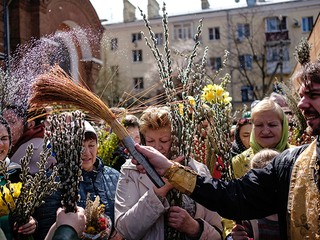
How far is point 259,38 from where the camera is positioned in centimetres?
3234

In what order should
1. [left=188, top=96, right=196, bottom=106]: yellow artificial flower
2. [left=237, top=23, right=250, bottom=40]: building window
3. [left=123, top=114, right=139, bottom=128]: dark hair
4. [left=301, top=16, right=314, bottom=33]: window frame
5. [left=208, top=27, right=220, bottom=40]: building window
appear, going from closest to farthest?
[left=188, top=96, right=196, bottom=106]: yellow artificial flower, [left=123, top=114, right=139, bottom=128]: dark hair, [left=237, top=23, right=250, bottom=40]: building window, [left=301, top=16, right=314, bottom=33]: window frame, [left=208, top=27, right=220, bottom=40]: building window

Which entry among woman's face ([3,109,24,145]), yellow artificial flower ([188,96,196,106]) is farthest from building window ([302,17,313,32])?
yellow artificial flower ([188,96,196,106])

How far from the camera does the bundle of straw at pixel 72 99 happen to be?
223 cm

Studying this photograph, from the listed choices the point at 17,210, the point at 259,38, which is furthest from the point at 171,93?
the point at 259,38

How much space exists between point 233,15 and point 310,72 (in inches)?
1351

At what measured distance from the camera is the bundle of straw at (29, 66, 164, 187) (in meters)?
2.23

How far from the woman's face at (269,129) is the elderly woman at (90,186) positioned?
1.19 metres

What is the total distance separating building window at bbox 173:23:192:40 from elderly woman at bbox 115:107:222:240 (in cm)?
3557

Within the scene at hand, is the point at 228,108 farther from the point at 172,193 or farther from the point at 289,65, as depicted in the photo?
the point at 289,65

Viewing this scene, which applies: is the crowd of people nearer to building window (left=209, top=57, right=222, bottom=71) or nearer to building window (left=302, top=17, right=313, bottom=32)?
building window (left=209, top=57, right=222, bottom=71)

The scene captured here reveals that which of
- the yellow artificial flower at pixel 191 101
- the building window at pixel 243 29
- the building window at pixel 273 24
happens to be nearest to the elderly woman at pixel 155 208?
the yellow artificial flower at pixel 191 101

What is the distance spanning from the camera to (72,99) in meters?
2.26

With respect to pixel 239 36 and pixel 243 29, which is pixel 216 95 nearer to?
pixel 243 29

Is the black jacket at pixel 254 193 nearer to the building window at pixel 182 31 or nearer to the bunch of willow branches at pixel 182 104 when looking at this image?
the bunch of willow branches at pixel 182 104
